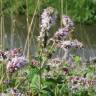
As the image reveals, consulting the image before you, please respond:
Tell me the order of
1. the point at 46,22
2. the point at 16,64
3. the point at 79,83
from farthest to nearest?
the point at 79,83 < the point at 46,22 < the point at 16,64

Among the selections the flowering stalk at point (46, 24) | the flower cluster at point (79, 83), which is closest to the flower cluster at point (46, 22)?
the flowering stalk at point (46, 24)

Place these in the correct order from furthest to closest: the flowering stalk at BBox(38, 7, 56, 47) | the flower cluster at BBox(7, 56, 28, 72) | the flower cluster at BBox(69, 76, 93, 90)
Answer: the flower cluster at BBox(69, 76, 93, 90) → the flowering stalk at BBox(38, 7, 56, 47) → the flower cluster at BBox(7, 56, 28, 72)

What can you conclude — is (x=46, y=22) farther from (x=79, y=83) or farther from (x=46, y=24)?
(x=79, y=83)

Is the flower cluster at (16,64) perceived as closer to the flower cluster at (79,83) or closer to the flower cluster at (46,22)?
the flower cluster at (46,22)

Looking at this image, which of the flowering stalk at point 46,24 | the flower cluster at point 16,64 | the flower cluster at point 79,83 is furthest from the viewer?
the flower cluster at point 79,83

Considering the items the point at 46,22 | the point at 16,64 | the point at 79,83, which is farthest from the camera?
the point at 79,83

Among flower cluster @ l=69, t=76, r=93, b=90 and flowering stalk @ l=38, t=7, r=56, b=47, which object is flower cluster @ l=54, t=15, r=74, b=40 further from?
flower cluster @ l=69, t=76, r=93, b=90

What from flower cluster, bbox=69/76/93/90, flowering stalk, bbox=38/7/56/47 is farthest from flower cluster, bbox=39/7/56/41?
flower cluster, bbox=69/76/93/90

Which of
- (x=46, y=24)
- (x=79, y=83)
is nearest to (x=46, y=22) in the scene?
(x=46, y=24)

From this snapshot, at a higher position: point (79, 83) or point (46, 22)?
point (46, 22)

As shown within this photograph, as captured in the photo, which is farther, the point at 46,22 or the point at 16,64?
the point at 46,22

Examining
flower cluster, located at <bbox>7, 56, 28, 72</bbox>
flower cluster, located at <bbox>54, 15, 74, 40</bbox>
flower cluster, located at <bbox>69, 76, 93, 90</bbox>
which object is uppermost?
flower cluster, located at <bbox>54, 15, 74, 40</bbox>

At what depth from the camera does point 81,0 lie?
15.4 meters

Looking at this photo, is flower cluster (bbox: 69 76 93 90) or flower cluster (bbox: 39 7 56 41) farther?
flower cluster (bbox: 69 76 93 90)
